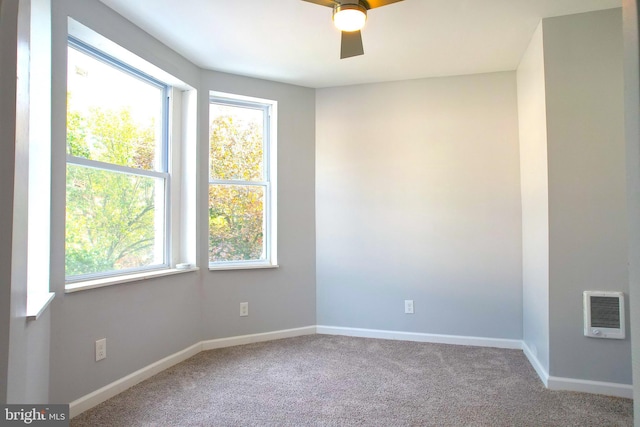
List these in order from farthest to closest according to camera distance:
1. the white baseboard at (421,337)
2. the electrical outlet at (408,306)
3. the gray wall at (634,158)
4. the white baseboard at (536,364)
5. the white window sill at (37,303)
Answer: the electrical outlet at (408,306), the white baseboard at (421,337), the white baseboard at (536,364), the white window sill at (37,303), the gray wall at (634,158)

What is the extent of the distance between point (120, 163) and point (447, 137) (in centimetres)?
276

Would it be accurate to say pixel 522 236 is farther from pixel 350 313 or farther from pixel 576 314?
pixel 350 313

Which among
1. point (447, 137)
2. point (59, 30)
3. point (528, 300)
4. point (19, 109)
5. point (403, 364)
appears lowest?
point (403, 364)

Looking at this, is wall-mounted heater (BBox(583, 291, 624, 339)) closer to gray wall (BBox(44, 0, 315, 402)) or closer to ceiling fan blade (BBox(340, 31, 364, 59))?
ceiling fan blade (BBox(340, 31, 364, 59))

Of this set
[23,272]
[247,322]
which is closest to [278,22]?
[23,272]

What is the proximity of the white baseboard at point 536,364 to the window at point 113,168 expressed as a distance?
2967 millimetres

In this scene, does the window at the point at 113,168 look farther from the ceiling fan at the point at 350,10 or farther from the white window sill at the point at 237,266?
the ceiling fan at the point at 350,10

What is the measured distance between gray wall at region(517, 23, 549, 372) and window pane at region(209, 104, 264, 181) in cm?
234

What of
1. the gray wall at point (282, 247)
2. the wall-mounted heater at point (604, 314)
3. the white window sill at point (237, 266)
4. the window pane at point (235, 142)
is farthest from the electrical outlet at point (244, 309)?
the wall-mounted heater at point (604, 314)

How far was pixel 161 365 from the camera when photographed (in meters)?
2.74

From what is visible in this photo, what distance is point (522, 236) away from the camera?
3.17m

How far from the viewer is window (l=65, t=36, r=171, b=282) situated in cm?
225

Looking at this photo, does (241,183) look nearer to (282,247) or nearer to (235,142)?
(235,142)

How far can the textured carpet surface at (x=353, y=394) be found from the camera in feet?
6.73
